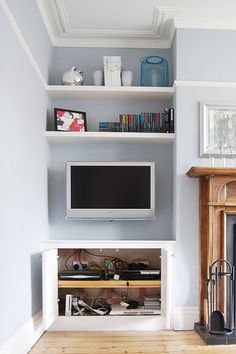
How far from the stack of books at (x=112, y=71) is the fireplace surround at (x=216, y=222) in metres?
1.09

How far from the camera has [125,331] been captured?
3.44 metres

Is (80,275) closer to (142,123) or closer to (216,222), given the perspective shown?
(216,222)

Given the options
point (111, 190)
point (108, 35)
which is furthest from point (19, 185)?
point (108, 35)

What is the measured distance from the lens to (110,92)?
12.4ft

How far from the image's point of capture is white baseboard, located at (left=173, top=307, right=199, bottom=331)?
3.47 metres

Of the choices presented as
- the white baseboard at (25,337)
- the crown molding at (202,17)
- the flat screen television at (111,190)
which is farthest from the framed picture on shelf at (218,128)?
the white baseboard at (25,337)

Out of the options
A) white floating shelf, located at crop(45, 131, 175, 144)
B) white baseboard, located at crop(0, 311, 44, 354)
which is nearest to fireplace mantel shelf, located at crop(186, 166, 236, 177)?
white floating shelf, located at crop(45, 131, 175, 144)

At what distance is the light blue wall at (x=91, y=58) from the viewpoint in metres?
4.02

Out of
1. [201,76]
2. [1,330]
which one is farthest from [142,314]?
[201,76]

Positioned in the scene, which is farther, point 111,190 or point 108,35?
point 108,35

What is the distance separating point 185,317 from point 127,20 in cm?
261

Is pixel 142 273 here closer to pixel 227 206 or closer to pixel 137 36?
pixel 227 206

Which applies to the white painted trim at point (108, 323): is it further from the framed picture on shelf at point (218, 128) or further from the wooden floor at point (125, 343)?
the framed picture on shelf at point (218, 128)

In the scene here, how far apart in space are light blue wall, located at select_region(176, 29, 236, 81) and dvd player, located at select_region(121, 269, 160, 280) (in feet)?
5.59
